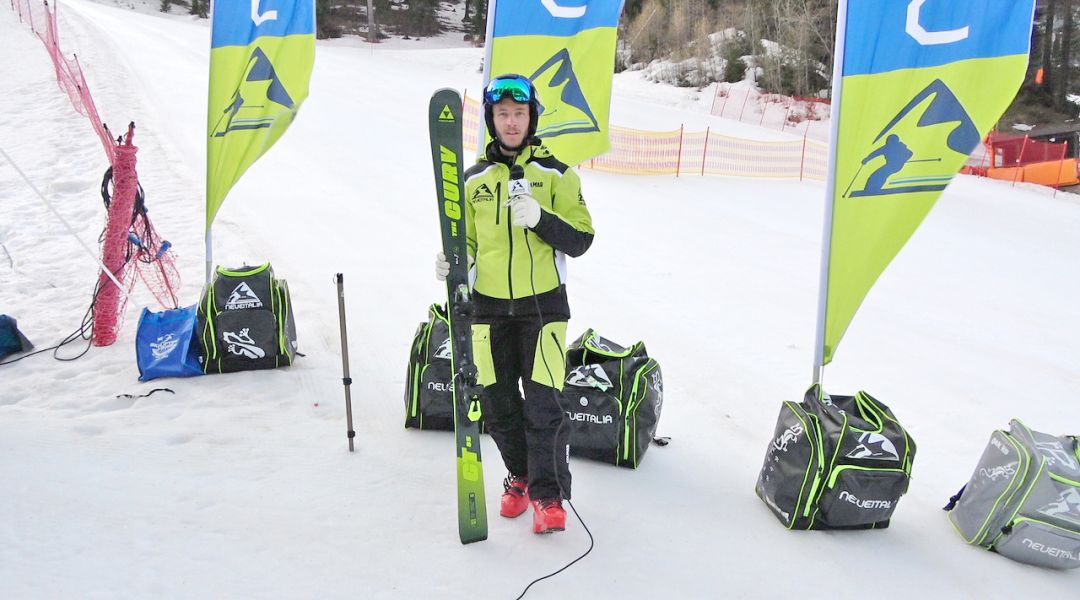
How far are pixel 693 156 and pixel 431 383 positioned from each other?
12.9 m

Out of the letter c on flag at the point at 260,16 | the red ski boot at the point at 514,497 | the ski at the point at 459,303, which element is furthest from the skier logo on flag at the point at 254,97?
the red ski boot at the point at 514,497

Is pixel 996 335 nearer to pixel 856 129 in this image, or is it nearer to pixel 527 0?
pixel 856 129

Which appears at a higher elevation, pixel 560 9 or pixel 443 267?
pixel 560 9

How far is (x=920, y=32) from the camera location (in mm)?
3494

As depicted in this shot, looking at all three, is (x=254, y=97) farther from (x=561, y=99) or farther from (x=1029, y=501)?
(x=1029, y=501)

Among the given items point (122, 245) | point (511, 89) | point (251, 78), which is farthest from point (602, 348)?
point (122, 245)

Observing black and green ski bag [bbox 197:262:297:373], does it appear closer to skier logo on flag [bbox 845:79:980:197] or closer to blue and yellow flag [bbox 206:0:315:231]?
blue and yellow flag [bbox 206:0:315:231]

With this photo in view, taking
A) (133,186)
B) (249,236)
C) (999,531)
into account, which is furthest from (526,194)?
(249,236)

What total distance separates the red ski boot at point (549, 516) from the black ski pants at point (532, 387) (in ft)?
0.09

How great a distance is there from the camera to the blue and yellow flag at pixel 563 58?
461cm

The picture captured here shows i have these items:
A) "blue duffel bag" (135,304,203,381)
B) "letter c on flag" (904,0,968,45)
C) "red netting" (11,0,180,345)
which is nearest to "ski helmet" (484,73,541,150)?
"letter c on flag" (904,0,968,45)

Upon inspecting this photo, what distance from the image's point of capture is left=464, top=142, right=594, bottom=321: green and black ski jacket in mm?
3133

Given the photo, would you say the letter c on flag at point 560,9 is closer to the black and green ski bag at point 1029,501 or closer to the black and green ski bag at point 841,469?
the black and green ski bag at point 841,469

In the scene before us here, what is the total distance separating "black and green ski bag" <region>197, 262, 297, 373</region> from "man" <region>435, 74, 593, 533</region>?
1953 millimetres
